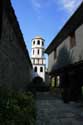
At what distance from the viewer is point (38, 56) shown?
50.6 meters

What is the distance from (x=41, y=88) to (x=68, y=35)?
9.66 metres

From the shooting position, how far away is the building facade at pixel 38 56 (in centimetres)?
4634

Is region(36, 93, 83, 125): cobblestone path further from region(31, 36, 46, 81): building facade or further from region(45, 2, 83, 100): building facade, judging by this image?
region(31, 36, 46, 81): building facade

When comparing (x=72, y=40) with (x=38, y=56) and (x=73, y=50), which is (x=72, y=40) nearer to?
(x=73, y=50)

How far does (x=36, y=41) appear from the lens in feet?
170

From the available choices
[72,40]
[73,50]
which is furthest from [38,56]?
[73,50]

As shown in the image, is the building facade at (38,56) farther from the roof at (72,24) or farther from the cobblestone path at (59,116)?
the cobblestone path at (59,116)

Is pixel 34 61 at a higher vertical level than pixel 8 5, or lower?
higher

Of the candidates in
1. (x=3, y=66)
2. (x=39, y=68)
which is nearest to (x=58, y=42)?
(x=3, y=66)

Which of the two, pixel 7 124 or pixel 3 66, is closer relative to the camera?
pixel 7 124

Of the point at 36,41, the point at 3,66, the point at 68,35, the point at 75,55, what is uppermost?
the point at 36,41

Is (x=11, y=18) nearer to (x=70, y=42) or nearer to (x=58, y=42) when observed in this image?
(x=70, y=42)

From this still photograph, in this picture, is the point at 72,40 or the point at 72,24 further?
the point at 72,40

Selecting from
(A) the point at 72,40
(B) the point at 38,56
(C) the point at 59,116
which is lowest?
(C) the point at 59,116
